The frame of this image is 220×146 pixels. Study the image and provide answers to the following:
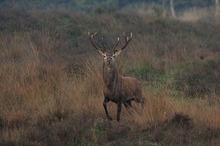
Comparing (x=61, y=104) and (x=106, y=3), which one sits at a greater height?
(x=106, y=3)

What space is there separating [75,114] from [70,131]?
1285 mm

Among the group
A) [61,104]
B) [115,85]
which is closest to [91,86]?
[61,104]

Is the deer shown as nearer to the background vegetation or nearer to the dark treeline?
the background vegetation

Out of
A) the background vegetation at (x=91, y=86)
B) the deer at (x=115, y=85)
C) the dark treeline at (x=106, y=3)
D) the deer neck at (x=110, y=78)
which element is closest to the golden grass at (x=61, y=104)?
the background vegetation at (x=91, y=86)

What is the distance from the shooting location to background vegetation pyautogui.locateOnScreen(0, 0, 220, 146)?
35.3ft

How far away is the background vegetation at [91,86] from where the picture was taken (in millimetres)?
10758

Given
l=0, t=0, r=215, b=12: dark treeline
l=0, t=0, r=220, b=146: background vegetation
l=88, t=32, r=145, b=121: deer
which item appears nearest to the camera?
l=0, t=0, r=220, b=146: background vegetation

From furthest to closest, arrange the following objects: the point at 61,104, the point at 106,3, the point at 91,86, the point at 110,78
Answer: the point at 106,3 → the point at 91,86 → the point at 61,104 → the point at 110,78

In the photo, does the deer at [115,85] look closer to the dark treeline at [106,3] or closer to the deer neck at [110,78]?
the deer neck at [110,78]

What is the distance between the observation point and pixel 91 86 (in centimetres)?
1384

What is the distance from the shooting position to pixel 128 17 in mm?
27234

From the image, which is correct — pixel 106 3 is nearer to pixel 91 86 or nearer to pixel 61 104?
pixel 91 86

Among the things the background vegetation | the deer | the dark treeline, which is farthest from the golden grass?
the dark treeline

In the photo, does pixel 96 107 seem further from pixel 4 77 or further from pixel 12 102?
pixel 4 77
